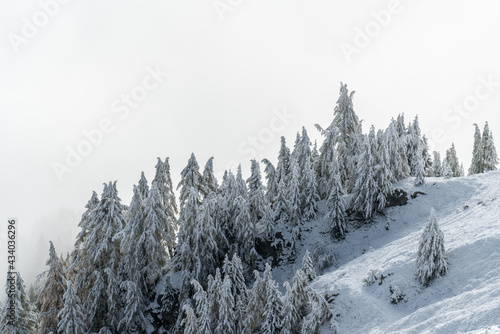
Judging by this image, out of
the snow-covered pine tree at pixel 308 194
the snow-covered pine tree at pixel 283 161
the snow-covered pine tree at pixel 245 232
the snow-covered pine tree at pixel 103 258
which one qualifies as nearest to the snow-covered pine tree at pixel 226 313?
the snow-covered pine tree at pixel 245 232

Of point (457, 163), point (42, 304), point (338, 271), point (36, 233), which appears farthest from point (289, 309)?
point (36, 233)

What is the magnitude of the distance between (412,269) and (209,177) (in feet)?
80.2

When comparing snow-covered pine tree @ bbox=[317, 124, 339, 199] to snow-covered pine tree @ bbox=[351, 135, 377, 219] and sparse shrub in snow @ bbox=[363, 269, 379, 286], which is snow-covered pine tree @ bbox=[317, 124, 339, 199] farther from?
sparse shrub in snow @ bbox=[363, 269, 379, 286]

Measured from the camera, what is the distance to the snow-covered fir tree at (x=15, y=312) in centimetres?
2375

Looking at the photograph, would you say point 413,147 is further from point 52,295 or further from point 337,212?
point 52,295

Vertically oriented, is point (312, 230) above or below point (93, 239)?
below

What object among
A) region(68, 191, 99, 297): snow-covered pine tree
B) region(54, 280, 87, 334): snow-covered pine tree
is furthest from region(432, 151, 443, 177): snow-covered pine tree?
region(54, 280, 87, 334): snow-covered pine tree

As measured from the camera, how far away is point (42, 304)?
2861cm

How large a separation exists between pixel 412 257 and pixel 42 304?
1154 inches

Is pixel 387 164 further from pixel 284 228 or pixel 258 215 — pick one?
pixel 258 215

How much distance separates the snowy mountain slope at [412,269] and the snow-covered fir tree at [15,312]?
68.6 feet

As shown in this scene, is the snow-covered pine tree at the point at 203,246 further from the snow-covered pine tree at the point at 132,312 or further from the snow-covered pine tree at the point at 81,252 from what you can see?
the snow-covered pine tree at the point at 81,252

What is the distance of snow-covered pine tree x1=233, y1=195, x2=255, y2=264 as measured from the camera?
109 ft

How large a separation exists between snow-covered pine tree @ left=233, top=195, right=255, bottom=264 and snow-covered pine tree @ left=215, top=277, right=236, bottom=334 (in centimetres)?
1001
